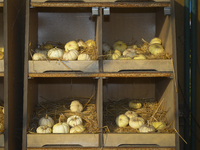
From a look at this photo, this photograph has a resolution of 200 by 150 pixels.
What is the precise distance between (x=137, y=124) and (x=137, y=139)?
17 centimetres

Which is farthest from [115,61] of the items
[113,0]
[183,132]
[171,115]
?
[183,132]

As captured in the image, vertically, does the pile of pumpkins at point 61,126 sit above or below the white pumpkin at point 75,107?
below

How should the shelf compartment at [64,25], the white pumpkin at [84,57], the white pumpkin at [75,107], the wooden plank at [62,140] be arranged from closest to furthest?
the wooden plank at [62,140], the white pumpkin at [84,57], the white pumpkin at [75,107], the shelf compartment at [64,25]

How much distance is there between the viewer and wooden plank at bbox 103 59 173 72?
190 centimetres

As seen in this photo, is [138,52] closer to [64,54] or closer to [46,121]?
[64,54]

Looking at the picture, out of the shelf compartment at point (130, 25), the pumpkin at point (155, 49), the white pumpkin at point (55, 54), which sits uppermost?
the shelf compartment at point (130, 25)

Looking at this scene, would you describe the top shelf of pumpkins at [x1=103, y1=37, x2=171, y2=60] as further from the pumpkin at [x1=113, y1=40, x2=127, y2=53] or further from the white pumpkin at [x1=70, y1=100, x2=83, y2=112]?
the white pumpkin at [x1=70, y1=100, x2=83, y2=112]

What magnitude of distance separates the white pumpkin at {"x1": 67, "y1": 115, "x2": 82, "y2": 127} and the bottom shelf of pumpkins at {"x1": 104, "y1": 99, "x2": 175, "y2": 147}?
25 cm

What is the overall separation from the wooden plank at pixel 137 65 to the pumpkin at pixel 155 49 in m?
0.20

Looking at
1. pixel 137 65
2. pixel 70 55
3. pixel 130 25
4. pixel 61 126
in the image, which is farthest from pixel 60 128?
pixel 130 25

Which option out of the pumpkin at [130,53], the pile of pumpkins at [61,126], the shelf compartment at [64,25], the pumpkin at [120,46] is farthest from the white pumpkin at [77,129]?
the shelf compartment at [64,25]

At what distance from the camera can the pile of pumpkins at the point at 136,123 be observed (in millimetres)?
1907

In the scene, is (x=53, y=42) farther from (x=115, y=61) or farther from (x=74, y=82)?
(x=115, y=61)

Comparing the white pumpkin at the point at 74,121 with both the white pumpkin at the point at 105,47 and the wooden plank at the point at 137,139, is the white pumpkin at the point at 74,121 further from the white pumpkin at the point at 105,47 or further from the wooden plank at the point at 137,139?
the white pumpkin at the point at 105,47
